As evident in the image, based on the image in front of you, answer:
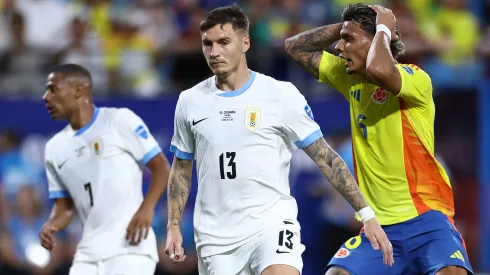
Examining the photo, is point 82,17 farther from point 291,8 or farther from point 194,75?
point 291,8

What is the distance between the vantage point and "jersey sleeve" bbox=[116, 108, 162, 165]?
794 centimetres

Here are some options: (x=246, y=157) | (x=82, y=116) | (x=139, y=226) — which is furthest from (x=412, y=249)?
(x=82, y=116)

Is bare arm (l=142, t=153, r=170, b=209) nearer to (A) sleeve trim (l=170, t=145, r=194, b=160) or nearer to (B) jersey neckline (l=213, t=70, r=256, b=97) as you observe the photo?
(A) sleeve trim (l=170, t=145, r=194, b=160)

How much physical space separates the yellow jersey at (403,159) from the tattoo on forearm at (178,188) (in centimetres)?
132

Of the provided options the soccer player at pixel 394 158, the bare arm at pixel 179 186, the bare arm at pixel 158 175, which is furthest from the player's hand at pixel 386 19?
the bare arm at pixel 158 175

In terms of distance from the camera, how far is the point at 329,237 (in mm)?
12281

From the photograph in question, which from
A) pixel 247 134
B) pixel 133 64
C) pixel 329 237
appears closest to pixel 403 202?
pixel 247 134

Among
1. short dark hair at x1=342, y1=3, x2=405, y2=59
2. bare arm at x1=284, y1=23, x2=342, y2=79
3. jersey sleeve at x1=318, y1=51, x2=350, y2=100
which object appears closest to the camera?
short dark hair at x1=342, y1=3, x2=405, y2=59

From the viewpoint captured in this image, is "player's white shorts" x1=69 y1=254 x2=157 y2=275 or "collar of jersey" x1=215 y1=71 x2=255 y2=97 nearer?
"collar of jersey" x1=215 y1=71 x2=255 y2=97

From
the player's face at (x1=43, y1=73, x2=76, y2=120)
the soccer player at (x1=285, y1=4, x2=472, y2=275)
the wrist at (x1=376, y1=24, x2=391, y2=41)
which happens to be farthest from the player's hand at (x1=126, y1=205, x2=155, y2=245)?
the wrist at (x1=376, y1=24, x2=391, y2=41)

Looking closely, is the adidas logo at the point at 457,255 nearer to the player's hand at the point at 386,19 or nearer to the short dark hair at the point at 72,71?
the player's hand at the point at 386,19

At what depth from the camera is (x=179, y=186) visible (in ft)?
22.2

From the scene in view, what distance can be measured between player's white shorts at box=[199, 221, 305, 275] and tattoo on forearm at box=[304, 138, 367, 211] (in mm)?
410

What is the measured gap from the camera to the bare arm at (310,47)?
7.42 m
